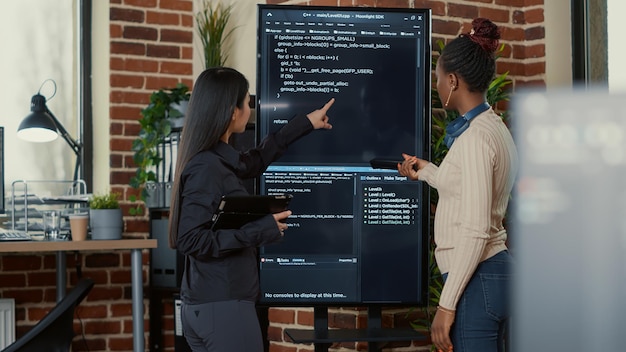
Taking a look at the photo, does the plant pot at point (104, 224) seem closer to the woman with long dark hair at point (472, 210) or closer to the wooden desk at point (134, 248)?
the wooden desk at point (134, 248)

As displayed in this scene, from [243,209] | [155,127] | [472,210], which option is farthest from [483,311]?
[155,127]

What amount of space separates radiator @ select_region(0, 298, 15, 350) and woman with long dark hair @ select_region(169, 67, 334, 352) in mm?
2153

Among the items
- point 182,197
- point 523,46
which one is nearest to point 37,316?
point 182,197

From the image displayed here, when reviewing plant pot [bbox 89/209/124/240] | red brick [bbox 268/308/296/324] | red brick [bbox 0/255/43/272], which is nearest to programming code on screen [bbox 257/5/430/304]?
red brick [bbox 268/308/296/324]

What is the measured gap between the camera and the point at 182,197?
222 cm

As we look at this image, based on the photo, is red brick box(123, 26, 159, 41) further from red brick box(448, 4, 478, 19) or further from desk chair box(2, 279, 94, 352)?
desk chair box(2, 279, 94, 352)

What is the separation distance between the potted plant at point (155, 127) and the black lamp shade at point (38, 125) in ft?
1.40

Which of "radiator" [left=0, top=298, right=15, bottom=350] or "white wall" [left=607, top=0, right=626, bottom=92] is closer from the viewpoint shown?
"white wall" [left=607, top=0, right=626, bottom=92]

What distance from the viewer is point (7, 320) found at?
404 centimetres

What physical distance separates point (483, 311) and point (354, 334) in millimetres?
915

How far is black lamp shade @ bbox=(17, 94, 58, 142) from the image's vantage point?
158 inches

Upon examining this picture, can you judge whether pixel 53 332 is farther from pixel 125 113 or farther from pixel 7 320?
pixel 125 113

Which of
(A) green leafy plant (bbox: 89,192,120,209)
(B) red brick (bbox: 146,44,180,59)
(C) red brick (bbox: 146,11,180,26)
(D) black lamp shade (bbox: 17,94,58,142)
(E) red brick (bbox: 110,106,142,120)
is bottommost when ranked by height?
(A) green leafy plant (bbox: 89,192,120,209)

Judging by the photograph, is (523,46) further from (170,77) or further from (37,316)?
(37,316)
